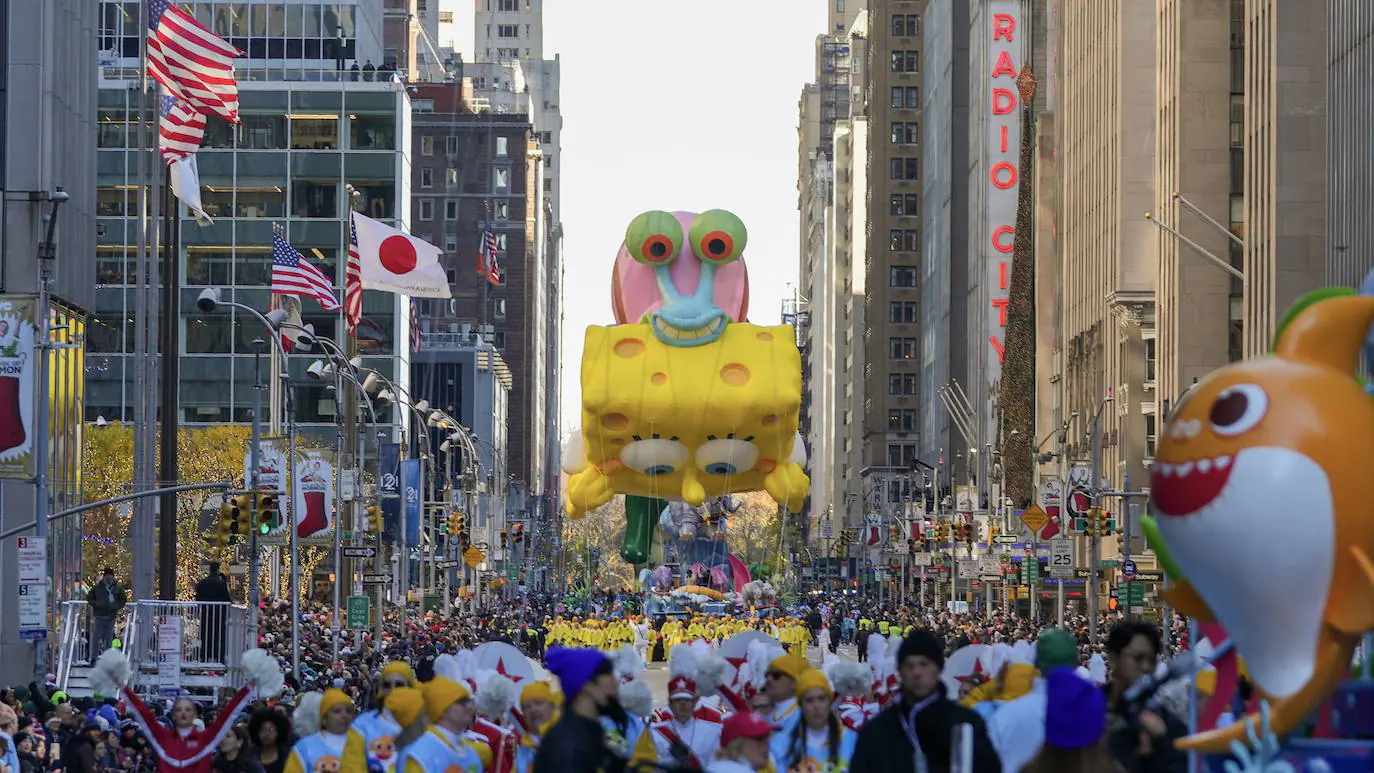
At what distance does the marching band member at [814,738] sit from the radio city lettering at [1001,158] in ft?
349

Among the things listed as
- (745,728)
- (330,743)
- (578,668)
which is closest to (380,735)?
(330,743)

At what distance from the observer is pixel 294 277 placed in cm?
4909

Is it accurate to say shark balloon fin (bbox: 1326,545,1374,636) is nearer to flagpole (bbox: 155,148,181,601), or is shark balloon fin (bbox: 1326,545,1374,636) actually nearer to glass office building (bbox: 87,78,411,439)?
flagpole (bbox: 155,148,181,601)

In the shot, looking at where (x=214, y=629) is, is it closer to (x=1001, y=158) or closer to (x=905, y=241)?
(x=1001, y=158)

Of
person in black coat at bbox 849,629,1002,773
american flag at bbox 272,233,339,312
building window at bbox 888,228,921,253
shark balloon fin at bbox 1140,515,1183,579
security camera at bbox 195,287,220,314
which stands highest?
building window at bbox 888,228,921,253

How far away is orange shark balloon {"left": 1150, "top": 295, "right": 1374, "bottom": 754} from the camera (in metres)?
10.5

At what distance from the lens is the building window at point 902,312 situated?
167875mm

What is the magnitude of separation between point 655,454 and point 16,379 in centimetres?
1267

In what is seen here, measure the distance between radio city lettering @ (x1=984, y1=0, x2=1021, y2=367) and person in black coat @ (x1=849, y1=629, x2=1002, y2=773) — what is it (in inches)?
4294

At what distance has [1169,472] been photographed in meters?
11.0

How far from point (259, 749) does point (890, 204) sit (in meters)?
154

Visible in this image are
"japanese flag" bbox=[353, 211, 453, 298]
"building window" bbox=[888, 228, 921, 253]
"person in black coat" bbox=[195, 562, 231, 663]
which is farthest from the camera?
"building window" bbox=[888, 228, 921, 253]

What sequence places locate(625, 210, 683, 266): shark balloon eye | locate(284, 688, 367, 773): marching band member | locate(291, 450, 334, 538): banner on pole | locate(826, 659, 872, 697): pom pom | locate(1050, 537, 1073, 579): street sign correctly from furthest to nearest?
locate(1050, 537, 1073, 579): street sign → locate(291, 450, 334, 538): banner on pole → locate(625, 210, 683, 266): shark balloon eye → locate(826, 659, 872, 697): pom pom → locate(284, 688, 367, 773): marching band member

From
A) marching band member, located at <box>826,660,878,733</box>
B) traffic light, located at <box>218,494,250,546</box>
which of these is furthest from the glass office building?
marching band member, located at <box>826,660,878,733</box>
